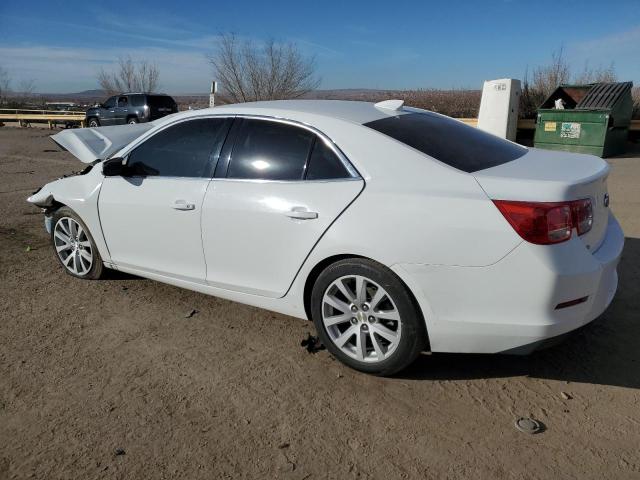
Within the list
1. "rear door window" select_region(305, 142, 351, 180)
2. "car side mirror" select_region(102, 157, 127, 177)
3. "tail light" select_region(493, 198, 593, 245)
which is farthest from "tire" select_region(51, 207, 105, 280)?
"tail light" select_region(493, 198, 593, 245)

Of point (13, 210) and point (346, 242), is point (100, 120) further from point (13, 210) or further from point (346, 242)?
point (346, 242)

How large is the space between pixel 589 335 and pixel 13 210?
7.70 m

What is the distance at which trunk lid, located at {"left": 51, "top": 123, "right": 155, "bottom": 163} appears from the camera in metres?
4.57

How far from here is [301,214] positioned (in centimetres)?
306

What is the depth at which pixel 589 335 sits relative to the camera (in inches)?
137

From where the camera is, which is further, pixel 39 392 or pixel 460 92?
pixel 460 92

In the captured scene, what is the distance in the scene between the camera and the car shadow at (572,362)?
120 inches

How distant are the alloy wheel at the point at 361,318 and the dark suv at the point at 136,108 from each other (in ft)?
74.8

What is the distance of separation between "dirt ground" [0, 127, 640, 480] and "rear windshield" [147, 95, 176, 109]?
22.0 metres

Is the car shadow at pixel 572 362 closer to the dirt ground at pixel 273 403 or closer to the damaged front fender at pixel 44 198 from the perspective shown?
the dirt ground at pixel 273 403

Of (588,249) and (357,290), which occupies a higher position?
(588,249)

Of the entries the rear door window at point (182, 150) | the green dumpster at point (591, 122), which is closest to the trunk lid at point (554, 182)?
the rear door window at point (182, 150)

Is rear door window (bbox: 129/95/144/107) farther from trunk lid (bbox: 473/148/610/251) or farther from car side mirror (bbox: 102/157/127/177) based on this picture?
trunk lid (bbox: 473/148/610/251)

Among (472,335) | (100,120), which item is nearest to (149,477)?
(472,335)
